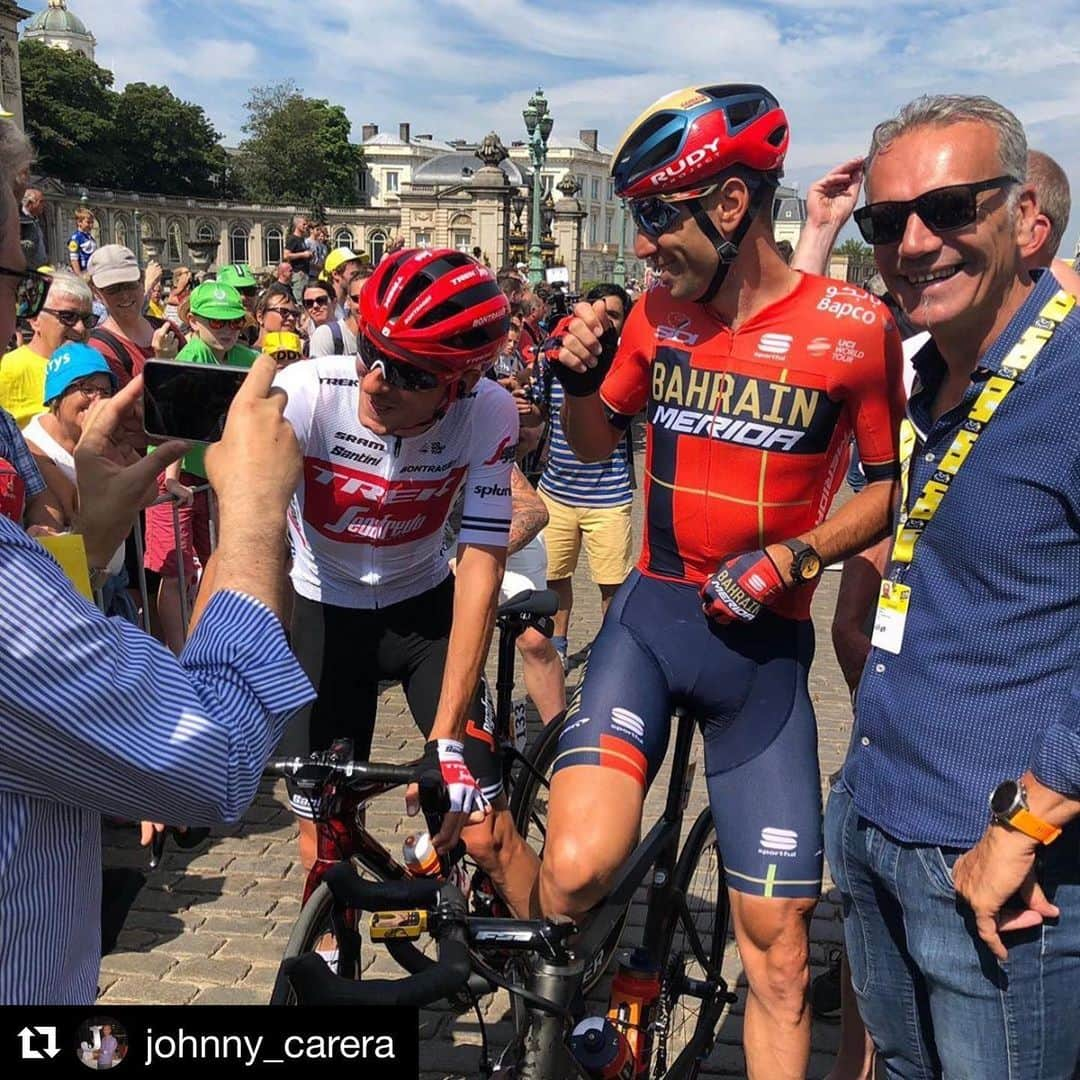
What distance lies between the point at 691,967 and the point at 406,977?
→ 1872 millimetres

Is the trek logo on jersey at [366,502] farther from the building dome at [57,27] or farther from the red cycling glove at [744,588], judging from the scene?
the building dome at [57,27]

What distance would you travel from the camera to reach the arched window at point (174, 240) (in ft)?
301

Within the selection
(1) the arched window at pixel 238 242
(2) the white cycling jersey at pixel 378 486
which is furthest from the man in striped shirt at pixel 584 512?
(1) the arched window at pixel 238 242

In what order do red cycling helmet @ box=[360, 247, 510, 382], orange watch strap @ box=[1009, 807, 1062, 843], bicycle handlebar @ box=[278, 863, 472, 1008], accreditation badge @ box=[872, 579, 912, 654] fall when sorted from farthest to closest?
1. red cycling helmet @ box=[360, 247, 510, 382]
2. accreditation badge @ box=[872, 579, 912, 654]
3. orange watch strap @ box=[1009, 807, 1062, 843]
4. bicycle handlebar @ box=[278, 863, 472, 1008]

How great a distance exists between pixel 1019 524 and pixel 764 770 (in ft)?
3.83

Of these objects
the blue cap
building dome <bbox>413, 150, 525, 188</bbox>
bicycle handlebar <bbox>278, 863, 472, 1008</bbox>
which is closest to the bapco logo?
bicycle handlebar <bbox>278, 863, 472, 1008</bbox>

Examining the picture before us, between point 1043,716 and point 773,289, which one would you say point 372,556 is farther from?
point 1043,716

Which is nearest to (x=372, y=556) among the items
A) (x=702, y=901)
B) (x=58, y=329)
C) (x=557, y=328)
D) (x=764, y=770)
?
(x=557, y=328)

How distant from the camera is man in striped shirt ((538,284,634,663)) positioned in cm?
697

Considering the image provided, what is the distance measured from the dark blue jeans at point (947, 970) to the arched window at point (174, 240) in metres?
97.0

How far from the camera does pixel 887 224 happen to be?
221 centimetres

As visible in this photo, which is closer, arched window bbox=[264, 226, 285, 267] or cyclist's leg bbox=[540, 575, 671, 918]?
cyclist's leg bbox=[540, 575, 671, 918]

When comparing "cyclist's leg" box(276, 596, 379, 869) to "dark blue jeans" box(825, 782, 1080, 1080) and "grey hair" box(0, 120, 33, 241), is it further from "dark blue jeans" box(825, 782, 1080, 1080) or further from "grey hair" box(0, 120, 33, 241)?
"grey hair" box(0, 120, 33, 241)

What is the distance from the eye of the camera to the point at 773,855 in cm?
281
